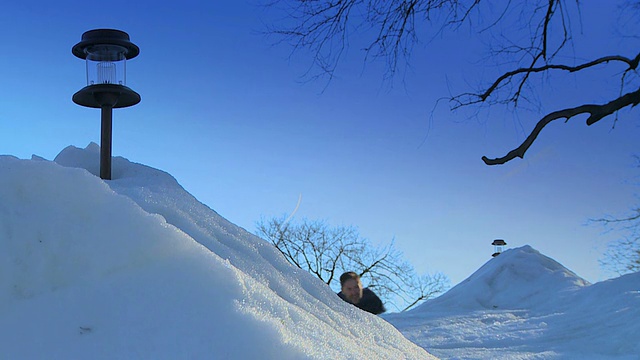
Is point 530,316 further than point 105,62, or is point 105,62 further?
point 530,316

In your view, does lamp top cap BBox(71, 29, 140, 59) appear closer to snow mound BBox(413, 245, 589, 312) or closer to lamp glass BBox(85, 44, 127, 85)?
lamp glass BBox(85, 44, 127, 85)

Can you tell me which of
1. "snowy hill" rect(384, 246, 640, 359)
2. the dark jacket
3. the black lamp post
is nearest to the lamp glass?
the black lamp post

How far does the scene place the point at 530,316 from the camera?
7.07m

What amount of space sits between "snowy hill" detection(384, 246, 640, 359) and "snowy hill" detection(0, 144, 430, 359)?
3.56m

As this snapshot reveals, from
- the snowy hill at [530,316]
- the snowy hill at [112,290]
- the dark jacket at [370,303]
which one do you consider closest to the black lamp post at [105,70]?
the snowy hill at [112,290]

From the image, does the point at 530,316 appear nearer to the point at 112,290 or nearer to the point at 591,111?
the point at 591,111

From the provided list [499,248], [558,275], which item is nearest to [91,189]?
[558,275]

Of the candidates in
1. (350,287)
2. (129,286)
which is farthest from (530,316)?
(129,286)

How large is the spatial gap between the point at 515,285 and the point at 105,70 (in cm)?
737

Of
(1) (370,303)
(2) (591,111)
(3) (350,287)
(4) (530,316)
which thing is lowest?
(4) (530,316)

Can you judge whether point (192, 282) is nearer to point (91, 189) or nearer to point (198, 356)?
point (198, 356)

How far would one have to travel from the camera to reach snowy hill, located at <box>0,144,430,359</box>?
50.5 inches

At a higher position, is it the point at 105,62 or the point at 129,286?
the point at 105,62

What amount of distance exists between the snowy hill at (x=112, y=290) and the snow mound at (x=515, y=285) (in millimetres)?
7369
